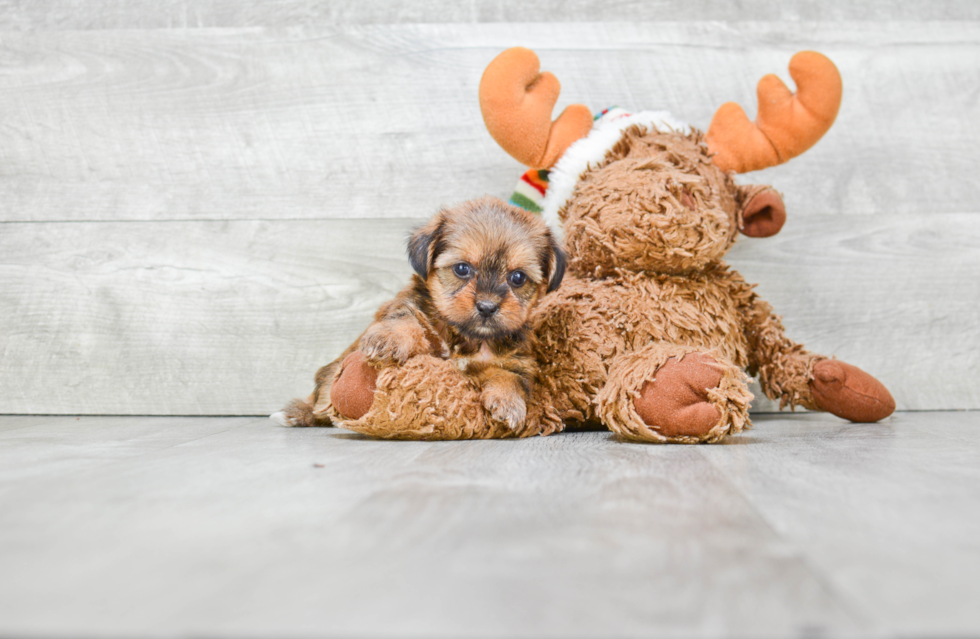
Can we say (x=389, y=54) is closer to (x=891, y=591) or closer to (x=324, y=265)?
(x=324, y=265)

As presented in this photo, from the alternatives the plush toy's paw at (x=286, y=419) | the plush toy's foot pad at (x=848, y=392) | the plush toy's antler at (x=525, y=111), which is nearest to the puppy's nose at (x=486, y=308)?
the plush toy's antler at (x=525, y=111)

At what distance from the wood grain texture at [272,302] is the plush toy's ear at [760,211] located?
0.39m

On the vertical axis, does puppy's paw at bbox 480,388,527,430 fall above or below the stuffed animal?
below

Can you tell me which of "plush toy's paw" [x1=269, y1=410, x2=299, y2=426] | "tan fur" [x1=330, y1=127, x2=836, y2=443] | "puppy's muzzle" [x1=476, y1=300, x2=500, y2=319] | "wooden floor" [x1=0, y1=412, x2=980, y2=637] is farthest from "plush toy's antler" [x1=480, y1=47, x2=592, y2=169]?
"plush toy's paw" [x1=269, y1=410, x2=299, y2=426]

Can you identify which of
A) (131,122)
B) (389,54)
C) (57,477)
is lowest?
(57,477)

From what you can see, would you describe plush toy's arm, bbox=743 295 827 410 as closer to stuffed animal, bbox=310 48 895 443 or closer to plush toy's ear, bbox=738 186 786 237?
stuffed animal, bbox=310 48 895 443

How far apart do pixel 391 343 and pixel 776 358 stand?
45.5 inches

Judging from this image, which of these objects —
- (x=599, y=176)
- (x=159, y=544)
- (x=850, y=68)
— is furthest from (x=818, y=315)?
(x=159, y=544)

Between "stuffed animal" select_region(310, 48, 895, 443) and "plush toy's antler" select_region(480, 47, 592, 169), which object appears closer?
"stuffed animal" select_region(310, 48, 895, 443)

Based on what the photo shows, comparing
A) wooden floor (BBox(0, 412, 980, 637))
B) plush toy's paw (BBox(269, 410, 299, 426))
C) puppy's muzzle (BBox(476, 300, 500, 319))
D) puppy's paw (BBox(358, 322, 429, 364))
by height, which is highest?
puppy's muzzle (BBox(476, 300, 500, 319))

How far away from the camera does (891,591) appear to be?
0.66 m

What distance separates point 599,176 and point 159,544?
1.37m

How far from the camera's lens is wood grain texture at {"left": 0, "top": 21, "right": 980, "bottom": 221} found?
7.52 feet

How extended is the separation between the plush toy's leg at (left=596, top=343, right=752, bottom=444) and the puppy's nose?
0.32 m
